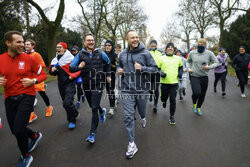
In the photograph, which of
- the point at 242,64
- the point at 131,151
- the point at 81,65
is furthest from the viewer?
the point at 242,64

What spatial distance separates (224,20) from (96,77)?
70.1 ft

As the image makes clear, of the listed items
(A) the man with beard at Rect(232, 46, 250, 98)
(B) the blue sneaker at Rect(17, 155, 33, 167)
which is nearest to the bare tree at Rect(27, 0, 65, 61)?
(B) the blue sneaker at Rect(17, 155, 33, 167)

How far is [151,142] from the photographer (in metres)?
3.01

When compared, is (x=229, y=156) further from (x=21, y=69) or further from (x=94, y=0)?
(x=94, y=0)

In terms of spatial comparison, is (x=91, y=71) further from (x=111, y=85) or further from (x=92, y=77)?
(x=111, y=85)

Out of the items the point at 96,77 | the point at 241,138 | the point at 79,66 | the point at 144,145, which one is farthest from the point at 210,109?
the point at 79,66

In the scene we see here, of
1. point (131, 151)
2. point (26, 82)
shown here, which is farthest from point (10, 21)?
point (131, 151)

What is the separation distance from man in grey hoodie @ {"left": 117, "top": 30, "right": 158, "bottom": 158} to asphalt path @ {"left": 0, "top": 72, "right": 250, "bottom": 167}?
1.44 feet

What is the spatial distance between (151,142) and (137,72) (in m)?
1.46

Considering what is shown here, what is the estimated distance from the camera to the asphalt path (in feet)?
8.11

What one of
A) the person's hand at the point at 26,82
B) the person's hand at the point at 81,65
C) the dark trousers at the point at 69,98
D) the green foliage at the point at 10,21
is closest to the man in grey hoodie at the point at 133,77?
the person's hand at the point at 81,65

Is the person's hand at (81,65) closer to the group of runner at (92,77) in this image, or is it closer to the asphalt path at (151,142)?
the group of runner at (92,77)

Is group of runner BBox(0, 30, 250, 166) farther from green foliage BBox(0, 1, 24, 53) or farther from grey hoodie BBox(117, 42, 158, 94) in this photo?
green foliage BBox(0, 1, 24, 53)

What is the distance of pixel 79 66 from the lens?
9.40 feet
